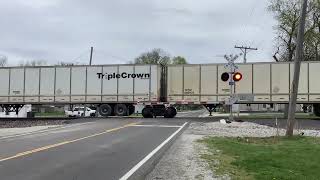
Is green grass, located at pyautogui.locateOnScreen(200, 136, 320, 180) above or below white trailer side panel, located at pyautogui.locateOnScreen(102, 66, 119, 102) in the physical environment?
below

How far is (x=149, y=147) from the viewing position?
719 inches

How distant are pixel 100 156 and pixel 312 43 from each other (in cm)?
5585

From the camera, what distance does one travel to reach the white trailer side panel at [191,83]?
146 feet

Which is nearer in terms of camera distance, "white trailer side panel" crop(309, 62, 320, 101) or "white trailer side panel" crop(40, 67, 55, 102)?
"white trailer side panel" crop(309, 62, 320, 101)

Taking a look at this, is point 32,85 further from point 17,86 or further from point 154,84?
point 154,84

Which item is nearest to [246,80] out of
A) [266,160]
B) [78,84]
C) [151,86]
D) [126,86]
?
[151,86]

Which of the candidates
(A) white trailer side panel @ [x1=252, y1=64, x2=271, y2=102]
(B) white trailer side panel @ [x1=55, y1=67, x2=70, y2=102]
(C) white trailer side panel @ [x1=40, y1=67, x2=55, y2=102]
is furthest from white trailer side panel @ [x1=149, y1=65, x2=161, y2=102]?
(C) white trailer side panel @ [x1=40, y1=67, x2=55, y2=102]

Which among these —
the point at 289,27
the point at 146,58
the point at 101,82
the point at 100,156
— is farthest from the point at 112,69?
the point at 146,58

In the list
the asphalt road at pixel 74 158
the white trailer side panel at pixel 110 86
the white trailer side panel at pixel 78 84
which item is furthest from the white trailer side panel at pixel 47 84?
the asphalt road at pixel 74 158

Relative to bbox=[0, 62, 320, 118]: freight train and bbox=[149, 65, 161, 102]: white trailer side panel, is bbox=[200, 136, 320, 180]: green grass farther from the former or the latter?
bbox=[149, 65, 161, 102]: white trailer side panel

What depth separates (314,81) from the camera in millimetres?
42344

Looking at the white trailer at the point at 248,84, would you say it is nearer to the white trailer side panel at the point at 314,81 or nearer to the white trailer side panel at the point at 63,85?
the white trailer side panel at the point at 314,81

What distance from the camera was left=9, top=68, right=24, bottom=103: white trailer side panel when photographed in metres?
48.2

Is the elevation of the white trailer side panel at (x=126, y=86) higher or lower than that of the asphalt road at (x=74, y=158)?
higher
